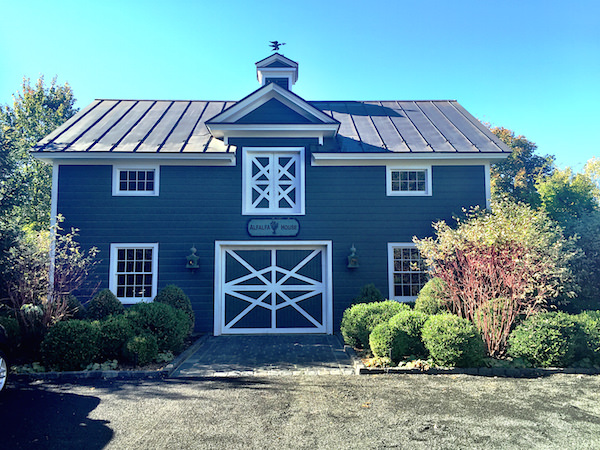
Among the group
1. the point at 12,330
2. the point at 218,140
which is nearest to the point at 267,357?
the point at 12,330

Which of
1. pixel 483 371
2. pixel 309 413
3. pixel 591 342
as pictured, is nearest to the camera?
pixel 309 413

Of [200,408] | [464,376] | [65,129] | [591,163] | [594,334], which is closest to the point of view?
[200,408]

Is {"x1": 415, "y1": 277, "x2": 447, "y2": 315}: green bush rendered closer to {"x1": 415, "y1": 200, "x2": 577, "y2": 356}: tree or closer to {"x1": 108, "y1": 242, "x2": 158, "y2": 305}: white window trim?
{"x1": 415, "y1": 200, "x2": 577, "y2": 356}: tree

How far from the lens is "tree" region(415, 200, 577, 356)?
747cm

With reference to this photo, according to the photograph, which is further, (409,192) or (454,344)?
(409,192)

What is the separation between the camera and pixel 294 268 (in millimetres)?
11023

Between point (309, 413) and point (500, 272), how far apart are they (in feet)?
15.8

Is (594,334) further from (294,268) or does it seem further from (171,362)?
(171,362)

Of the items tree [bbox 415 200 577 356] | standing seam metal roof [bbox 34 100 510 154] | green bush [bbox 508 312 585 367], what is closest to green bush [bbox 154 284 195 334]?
standing seam metal roof [bbox 34 100 510 154]

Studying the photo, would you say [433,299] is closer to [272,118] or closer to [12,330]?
[272,118]

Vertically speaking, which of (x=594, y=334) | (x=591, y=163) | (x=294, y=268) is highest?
(x=591, y=163)

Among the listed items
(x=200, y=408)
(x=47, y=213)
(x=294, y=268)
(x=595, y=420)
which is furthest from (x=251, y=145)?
(x=47, y=213)

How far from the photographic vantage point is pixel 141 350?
7.06 metres

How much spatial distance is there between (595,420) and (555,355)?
228 cm
